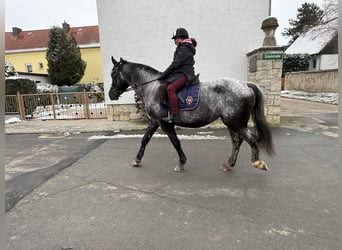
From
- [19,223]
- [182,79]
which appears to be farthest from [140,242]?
[182,79]

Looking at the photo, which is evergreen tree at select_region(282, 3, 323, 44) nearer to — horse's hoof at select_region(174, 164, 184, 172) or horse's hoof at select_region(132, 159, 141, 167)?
horse's hoof at select_region(174, 164, 184, 172)

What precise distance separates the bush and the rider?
24.4 m

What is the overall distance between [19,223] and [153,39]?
6.72 metres

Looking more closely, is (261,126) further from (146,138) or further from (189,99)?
(146,138)

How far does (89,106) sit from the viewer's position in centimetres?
995

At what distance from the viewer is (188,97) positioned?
11.8 ft

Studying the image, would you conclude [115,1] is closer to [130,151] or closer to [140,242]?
[130,151]

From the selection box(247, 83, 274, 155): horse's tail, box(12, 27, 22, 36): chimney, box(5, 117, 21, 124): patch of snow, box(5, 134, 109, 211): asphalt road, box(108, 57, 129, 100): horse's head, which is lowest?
box(5, 134, 109, 211): asphalt road

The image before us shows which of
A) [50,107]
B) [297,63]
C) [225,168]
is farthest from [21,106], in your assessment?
[297,63]

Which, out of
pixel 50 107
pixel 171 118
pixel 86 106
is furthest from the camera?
pixel 50 107

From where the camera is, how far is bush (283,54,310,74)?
24.1m

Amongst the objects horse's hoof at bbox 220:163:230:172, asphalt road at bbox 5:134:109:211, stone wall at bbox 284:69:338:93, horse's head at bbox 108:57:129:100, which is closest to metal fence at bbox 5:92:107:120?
asphalt road at bbox 5:134:109:211

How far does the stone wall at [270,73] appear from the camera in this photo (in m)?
6.46

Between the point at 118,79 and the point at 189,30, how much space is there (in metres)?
4.47
